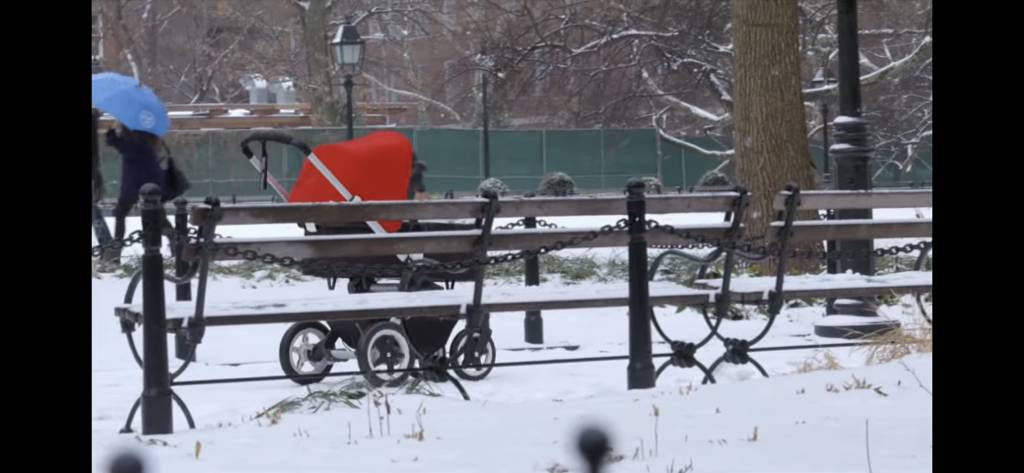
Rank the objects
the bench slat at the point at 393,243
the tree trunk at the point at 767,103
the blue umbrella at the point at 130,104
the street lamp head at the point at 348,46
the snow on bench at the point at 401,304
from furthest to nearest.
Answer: the street lamp head at the point at 348,46 → the blue umbrella at the point at 130,104 → the tree trunk at the point at 767,103 → the bench slat at the point at 393,243 → the snow on bench at the point at 401,304

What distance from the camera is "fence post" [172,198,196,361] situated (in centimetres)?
805

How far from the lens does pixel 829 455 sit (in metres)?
5.28

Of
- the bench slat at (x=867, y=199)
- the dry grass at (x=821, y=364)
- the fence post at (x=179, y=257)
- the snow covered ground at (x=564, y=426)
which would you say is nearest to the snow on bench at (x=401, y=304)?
the fence post at (x=179, y=257)

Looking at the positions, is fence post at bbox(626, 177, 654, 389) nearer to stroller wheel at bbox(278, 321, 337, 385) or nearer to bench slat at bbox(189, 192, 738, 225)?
bench slat at bbox(189, 192, 738, 225)

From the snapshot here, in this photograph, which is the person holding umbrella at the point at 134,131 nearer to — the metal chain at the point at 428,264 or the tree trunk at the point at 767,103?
the tree trunk at the point at 767,103

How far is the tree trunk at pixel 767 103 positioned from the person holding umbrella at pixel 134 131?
533 centimetres

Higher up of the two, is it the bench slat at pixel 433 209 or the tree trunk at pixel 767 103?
the tree trunk at pixel 767 103

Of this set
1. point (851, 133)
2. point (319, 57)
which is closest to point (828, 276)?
point (851, 133)

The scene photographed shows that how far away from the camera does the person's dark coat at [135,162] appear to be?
14.7m

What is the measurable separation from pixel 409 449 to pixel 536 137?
1221 inches

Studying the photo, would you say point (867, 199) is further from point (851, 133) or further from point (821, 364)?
point (821, 364)

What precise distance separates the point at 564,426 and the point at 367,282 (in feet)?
11.9

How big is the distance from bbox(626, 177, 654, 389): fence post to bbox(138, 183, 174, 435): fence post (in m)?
2.38
